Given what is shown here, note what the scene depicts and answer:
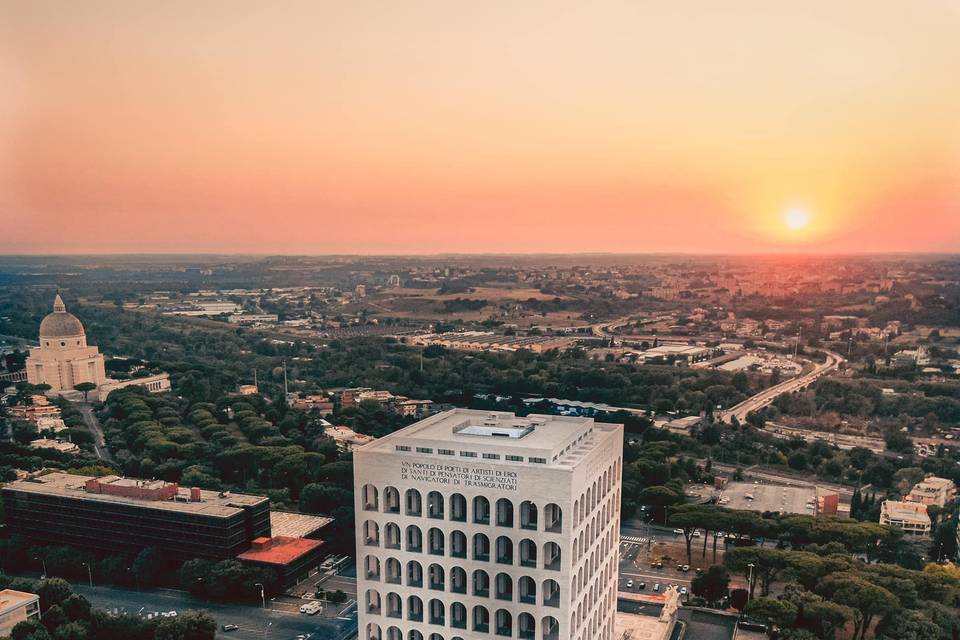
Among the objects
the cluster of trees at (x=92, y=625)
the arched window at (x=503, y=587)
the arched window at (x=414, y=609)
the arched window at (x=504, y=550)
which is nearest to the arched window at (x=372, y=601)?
the arched window at (x=414, y=609)

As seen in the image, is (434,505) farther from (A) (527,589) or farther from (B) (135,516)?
(B) (135,516)

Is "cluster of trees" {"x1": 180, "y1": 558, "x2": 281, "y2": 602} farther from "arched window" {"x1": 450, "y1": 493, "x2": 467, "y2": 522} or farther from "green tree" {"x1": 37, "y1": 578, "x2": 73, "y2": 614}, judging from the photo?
"arched window" {"x1": 450, "y1": 493, "x2": 467, "y2": 522}

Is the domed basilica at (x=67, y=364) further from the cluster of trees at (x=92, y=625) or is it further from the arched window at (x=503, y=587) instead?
→ the arched window at (x=503, y=587)

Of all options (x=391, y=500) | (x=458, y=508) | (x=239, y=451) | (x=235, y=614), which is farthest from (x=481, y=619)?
(x=239, y=451)

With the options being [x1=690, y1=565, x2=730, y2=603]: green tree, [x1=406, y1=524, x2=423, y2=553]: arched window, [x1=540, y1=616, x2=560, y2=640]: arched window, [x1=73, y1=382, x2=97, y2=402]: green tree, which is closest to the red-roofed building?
[x1=406, y1=524, x2=423, y2=553]: arched window

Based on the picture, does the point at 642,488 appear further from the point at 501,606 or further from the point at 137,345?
the point at 137,345
